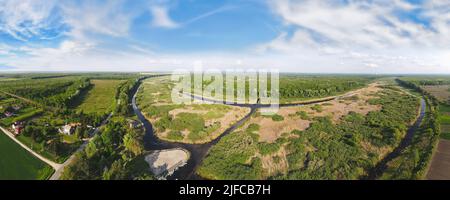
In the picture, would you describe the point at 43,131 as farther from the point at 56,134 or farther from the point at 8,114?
the point at 8,114

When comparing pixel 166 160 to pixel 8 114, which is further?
pixel 8 114

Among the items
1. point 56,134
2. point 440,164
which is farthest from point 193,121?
point 440,164

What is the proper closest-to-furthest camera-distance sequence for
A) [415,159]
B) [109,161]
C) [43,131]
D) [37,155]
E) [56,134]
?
1. [415,159]
2. [109,161]
3. [37,155]
4. [43,131]
5. [56,134]

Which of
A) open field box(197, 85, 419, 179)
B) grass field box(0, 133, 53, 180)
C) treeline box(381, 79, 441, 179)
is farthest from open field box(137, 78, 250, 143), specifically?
treeline box(381, 79, 441, 179)

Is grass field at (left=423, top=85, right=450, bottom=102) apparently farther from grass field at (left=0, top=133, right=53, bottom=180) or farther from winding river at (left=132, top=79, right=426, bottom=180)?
grass field at (left=0, top=133, right=53, bottom=180)

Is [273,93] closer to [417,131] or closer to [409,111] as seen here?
[409,111]

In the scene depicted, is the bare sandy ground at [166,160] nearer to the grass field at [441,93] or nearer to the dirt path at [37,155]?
the dirt path at [37,155]
